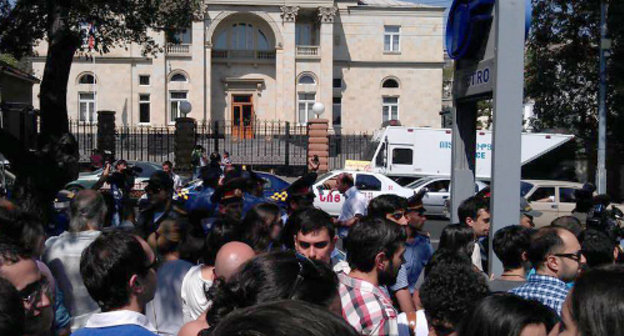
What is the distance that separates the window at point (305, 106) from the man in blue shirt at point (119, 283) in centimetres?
4311

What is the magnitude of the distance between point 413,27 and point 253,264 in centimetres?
4752

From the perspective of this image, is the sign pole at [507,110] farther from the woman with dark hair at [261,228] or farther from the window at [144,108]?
the window at [144,108]

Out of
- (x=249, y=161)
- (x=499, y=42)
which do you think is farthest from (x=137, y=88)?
(x=499, y=42)

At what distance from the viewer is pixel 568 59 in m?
25.2

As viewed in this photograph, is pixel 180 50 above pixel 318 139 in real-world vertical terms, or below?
above

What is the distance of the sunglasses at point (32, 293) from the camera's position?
11.0 feet

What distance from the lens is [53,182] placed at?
28.7ft

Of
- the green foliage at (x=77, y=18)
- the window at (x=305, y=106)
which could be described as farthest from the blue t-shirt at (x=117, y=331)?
the window at (x=305, y=106)

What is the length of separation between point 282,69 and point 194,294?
42.0 meters

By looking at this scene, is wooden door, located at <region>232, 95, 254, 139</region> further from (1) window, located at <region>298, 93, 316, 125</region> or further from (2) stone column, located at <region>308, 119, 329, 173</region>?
(2) stone column, located at <region>308, 119, 329, 173</region>

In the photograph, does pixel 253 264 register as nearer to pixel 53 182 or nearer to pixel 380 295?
pixel 380 295

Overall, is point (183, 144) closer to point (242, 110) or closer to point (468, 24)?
point (242, 110)

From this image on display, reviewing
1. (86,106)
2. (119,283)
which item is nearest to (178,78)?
(86,106)

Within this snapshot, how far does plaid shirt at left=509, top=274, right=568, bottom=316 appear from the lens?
156 inches
